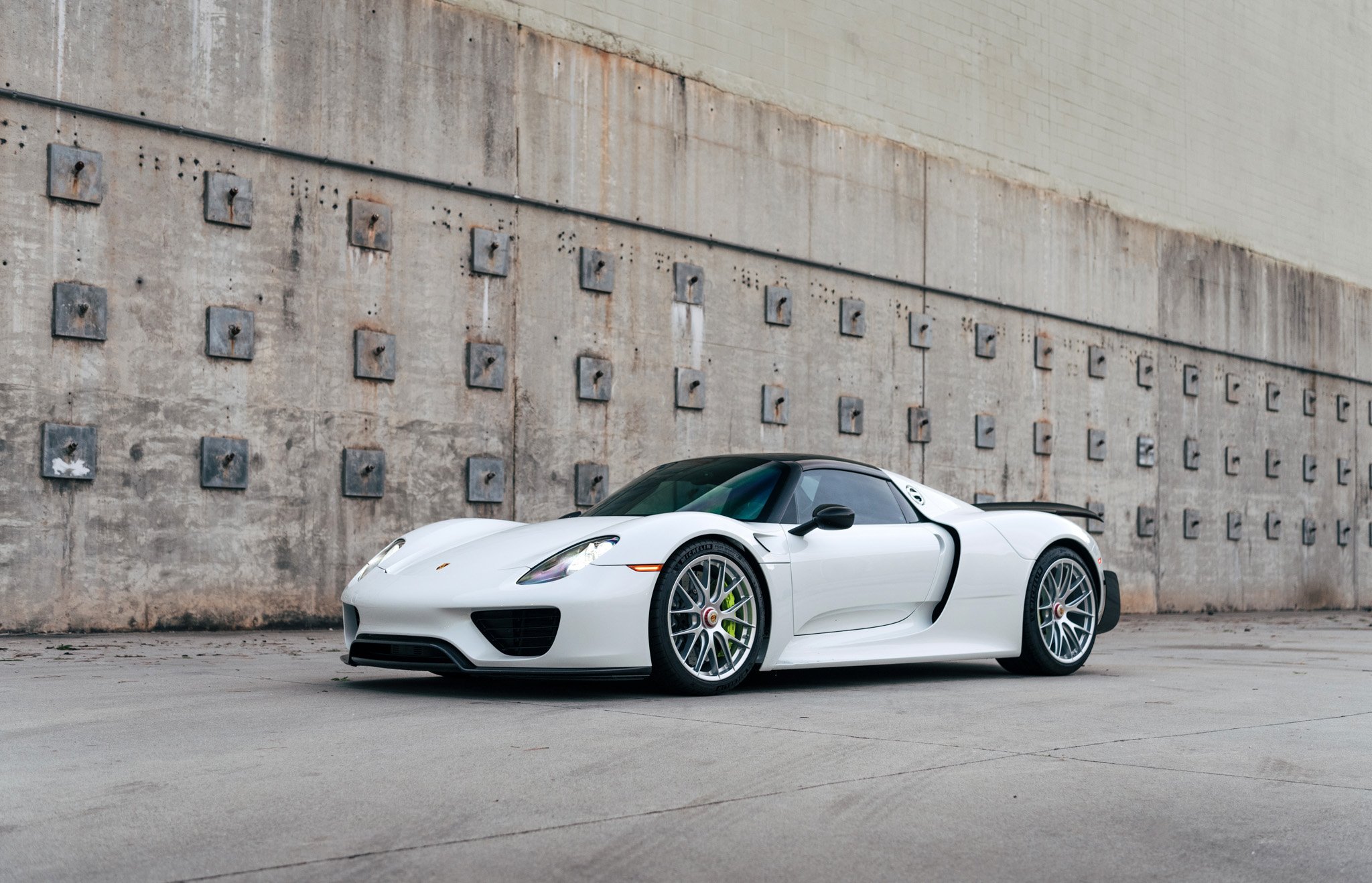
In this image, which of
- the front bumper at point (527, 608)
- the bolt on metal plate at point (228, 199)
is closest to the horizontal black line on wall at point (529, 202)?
the bolt on metal plate at point (228, 199)

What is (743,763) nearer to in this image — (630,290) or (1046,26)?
(630,290)

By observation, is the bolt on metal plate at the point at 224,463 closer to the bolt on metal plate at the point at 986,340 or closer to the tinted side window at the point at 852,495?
the tinted side window at the point at 852,495

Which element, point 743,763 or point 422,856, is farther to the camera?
point 743,763

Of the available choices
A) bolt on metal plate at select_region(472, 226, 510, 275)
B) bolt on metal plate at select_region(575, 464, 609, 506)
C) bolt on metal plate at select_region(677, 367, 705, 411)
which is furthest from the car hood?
bolt on metal plate at select_region(677, 367, 705, 411)

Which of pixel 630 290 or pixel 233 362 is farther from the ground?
pixel 630 290

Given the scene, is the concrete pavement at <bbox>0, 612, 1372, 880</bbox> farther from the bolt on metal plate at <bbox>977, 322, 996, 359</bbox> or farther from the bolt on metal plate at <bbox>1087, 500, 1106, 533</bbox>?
the bolt on metal plate at <bbox>1087, 500, 1106, 533</bbox>

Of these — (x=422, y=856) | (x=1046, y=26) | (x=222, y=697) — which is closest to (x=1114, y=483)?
(x=1046, y=26)

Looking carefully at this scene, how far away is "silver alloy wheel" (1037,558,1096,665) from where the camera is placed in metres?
7.78

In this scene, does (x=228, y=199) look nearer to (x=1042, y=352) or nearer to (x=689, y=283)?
(x=689, y=283)

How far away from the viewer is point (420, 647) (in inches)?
237

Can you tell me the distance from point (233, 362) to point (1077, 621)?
269 inches

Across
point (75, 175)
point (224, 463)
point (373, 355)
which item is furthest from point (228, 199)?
point (224, 463)

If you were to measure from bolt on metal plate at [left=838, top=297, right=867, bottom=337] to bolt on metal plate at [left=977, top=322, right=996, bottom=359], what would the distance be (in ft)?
6.70

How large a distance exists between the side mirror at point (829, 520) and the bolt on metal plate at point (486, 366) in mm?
6399
